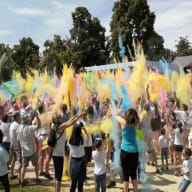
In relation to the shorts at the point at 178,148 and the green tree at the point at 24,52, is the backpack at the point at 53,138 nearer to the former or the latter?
the shorts at the point at 178,148

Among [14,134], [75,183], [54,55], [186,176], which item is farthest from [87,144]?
[54,55]

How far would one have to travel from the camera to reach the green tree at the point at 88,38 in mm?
48781

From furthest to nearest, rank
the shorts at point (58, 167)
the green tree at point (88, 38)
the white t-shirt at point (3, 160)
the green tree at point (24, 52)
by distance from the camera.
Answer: the green tree at point (24, 52) < the green tree at point (88, 38) < the shorts at point (58, 167) < the white t-shirt at point (3, 160)

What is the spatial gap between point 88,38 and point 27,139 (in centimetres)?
4267

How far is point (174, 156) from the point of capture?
10.3m

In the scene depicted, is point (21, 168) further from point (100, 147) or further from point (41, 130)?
point (100, 147)

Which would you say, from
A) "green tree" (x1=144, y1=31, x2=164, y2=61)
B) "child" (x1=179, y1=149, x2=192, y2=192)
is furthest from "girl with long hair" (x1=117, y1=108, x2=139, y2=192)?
"green tree" (x1=144, y1=31, x2=164, y2=61)

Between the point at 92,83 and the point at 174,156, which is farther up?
the point at 92,83

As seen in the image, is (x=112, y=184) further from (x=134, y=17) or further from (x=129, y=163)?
(x=134, y=17)

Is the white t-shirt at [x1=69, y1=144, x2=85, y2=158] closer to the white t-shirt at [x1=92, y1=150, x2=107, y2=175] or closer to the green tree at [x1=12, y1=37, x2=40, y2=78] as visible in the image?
the white t-shirt at [x1=92, y1=150, x2=107, y2=175]

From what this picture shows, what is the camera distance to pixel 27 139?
8.77 m

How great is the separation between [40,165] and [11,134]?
1300 millimetres

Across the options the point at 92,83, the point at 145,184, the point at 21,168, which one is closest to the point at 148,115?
the point at 145,184

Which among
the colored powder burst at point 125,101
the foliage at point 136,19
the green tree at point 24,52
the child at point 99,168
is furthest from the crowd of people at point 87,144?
the green tree at point 24,52
